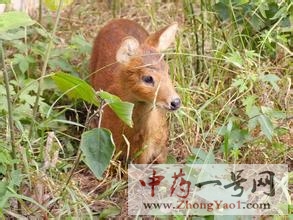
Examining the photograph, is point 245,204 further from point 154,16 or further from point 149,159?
point 154,16

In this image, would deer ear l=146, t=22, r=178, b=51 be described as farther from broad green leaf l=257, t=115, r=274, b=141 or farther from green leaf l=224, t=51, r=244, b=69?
broad green leaf l=257, t=115, r=274, b=141

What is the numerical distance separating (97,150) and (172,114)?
1.38m

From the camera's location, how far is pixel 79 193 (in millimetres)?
3824

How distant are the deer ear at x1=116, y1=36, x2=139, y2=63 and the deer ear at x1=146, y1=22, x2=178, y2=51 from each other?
0.30ft

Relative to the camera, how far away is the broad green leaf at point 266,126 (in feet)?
13.0

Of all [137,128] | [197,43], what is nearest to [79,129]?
[137,128]

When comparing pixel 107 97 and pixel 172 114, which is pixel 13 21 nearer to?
pixel 107 97

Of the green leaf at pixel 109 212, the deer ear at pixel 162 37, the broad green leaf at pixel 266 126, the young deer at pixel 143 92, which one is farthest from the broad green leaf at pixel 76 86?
the deer ear at pixel 162 37

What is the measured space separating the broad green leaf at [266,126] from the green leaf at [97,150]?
3.33ft

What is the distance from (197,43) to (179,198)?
1.45 meters

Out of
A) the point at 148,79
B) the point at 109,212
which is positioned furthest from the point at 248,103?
the point at 109,212

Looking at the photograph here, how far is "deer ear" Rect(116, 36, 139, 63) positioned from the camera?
14.4 feet

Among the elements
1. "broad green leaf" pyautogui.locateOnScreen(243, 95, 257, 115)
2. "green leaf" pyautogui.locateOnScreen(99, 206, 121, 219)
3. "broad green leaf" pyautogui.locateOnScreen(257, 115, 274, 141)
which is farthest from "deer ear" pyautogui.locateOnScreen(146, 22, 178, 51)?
"green leaf" pyautogui.locateOnScreen(99, 206, 121, 219)

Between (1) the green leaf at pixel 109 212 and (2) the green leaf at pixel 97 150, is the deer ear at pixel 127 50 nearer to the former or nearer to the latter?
(1) the green leaf at pixel 109 212
